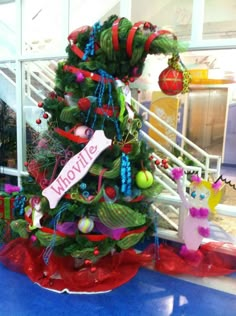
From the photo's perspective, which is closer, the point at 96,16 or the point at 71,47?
the point at 71,47

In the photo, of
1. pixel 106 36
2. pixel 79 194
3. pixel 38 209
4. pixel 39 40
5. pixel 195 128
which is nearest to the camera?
pixel 106 36

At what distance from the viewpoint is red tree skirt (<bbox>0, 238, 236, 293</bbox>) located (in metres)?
1.98

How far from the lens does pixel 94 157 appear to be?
173 centimetres

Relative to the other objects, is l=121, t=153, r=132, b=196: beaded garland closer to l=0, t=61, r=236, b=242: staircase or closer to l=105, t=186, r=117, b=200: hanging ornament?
l=105, t=186, r=117, b=200: hanging ornament

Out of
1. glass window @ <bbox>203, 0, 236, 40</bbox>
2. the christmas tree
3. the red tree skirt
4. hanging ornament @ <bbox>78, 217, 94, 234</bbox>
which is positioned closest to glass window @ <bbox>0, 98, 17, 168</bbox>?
the red tree skirt

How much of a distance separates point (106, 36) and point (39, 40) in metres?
1.51

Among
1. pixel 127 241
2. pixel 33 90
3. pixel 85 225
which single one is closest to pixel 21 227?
pixel 85 225

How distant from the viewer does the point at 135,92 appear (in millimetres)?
2629

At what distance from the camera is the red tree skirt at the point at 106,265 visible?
78.1 inches

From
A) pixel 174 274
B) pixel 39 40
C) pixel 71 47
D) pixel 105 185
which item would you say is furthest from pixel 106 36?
pixel 174 274

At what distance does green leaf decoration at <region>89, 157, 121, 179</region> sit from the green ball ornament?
134 millimetres

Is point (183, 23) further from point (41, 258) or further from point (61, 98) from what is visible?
point (41, 258)

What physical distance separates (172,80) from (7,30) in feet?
7.09

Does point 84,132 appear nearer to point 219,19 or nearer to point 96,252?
point 96,252
